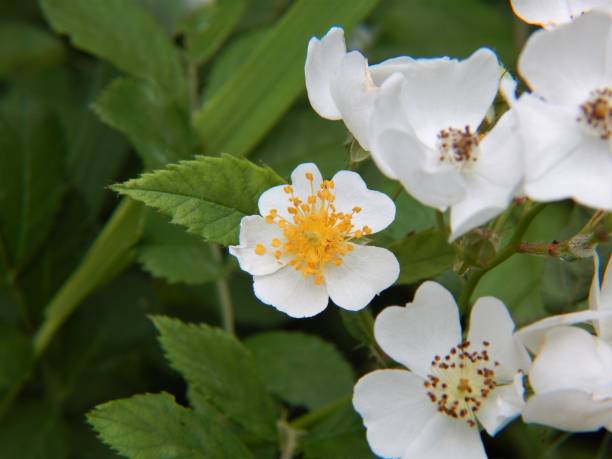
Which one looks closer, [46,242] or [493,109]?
[493,109]

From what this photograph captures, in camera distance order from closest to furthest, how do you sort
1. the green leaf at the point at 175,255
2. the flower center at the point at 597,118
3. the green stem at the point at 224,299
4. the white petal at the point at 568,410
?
the white petal at the point at 568,410, the flower center at the point at 597,118, the green leaf at the point at 175,255, the green stem at the point at 224,299

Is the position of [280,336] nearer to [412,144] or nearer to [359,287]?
[359,287]

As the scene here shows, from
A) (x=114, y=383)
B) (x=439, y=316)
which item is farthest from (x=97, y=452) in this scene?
(x=439, y=316)

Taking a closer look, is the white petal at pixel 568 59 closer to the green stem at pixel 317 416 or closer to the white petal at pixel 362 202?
the white petal at pixel 362 202

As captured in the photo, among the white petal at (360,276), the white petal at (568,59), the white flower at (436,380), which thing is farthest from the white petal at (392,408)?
the white petal at (568,59)

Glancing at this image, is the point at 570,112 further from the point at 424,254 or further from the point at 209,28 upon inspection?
the point at 209,28
